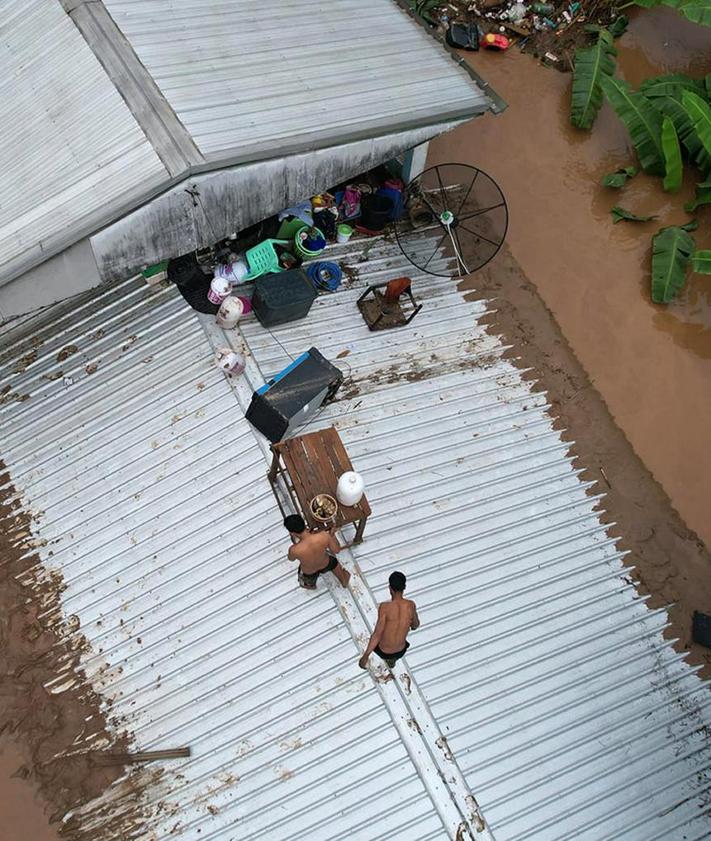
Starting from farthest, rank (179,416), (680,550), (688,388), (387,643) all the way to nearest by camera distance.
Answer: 1. (688,388)
2. (680,550)
3. (179,416)
4. (387,643)

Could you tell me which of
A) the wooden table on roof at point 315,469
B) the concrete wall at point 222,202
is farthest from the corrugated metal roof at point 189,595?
the concrete wall at point 222,202

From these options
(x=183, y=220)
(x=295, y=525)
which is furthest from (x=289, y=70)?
(x=295, y=525)

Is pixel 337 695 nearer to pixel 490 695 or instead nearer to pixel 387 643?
pixel 387 643

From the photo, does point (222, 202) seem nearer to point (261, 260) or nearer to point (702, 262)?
point (261, 260)

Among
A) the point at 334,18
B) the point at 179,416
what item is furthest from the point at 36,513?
the point at 334,18

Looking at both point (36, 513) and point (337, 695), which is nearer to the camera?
point (337, 695)

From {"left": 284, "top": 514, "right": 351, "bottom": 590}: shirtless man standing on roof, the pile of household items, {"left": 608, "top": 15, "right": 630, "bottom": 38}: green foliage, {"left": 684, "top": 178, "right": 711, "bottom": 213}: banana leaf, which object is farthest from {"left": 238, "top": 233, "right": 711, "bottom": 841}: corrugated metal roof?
{"left": 608, "top": 15, "right": 630, "bottom": 38}: green foliage
